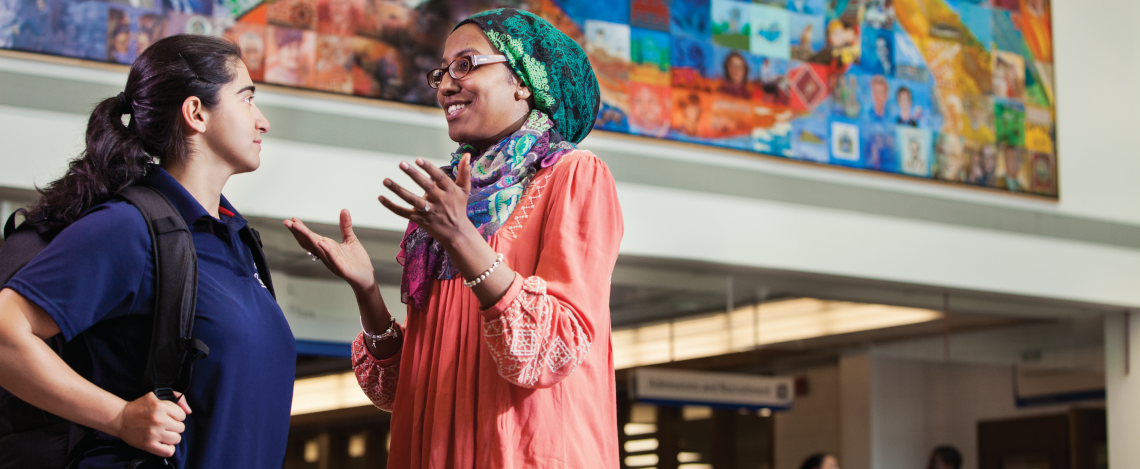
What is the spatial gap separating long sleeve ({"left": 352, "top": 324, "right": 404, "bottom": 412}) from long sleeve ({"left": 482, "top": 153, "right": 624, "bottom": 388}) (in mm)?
464

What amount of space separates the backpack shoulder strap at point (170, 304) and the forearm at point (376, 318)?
39cm

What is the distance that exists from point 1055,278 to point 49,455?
27.8 ft

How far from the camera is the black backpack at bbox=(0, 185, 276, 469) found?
154cm

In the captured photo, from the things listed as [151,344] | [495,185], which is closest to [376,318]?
[495,185]

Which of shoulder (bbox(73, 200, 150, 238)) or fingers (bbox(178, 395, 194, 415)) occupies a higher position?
shoulder (bbox(73, 200, 150, 238))

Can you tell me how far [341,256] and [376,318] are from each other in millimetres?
153

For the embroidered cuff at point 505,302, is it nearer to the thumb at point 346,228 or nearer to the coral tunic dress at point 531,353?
the coral tunic dress at point 531,353

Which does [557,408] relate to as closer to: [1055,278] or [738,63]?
[738,63]

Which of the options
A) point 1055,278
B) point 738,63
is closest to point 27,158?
point 738,63

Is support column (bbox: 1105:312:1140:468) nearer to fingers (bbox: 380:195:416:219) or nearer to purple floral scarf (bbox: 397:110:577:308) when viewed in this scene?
purple floral scarf (bbox: 397:110:577:308)

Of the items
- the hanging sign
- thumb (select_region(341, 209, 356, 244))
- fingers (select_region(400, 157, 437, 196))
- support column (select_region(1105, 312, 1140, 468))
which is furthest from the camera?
support column (select_region(1105, 312, 1140, 468))

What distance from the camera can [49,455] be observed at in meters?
1.54

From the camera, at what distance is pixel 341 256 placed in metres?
1.93

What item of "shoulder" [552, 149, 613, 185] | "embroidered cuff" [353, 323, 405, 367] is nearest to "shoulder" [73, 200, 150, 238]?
"embroidered cuff" [353, 323, 405, 367]
